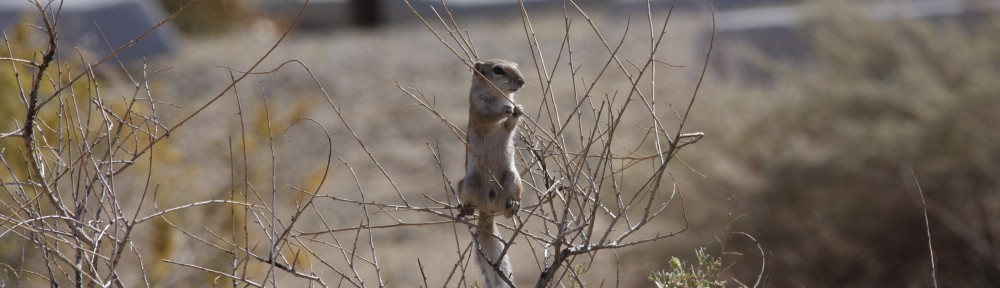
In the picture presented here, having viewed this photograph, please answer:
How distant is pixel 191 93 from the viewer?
11.5 m

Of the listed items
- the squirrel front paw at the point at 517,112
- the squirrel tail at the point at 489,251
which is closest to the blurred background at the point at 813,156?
the squirrel tail at the point at 489,251

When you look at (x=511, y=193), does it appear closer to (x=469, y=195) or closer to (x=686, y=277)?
(x=469, y=195)

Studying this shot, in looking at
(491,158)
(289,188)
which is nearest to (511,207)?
(491,158)

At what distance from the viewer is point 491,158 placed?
126 inches

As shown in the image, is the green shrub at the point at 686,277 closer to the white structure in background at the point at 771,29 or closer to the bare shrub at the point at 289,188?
the bare shrub at the point at 289,188

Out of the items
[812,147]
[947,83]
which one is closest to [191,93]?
[812,147]

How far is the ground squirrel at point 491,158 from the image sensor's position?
3162 mm

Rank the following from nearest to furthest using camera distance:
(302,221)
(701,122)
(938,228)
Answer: (938,228)
(701,122)
(302,221)

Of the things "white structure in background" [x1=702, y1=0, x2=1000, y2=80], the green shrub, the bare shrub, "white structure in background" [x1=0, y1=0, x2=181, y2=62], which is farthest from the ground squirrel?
"white structure in background" [x1=0, y1=0, x2=181, y2=62]

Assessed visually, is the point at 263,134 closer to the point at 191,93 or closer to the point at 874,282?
the point at 874,282

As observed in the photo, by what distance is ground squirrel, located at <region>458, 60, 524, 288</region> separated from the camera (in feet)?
10.4

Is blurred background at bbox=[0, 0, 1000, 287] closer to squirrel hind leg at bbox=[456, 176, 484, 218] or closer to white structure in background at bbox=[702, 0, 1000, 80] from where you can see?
white structure in background at bbox=[702, 0, 1000, 80]

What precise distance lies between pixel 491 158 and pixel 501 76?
0.76 ft

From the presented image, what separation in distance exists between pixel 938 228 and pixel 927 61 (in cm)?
108
